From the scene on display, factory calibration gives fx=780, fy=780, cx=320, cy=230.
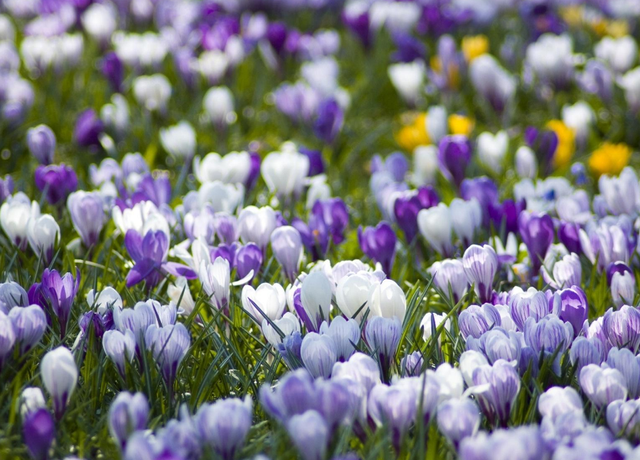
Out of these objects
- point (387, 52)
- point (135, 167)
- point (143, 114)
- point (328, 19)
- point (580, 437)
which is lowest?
point (580, 437)

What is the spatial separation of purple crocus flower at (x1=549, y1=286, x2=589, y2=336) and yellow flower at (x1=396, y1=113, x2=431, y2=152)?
82.0 inches

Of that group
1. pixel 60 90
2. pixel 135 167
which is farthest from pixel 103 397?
pixel 60 90

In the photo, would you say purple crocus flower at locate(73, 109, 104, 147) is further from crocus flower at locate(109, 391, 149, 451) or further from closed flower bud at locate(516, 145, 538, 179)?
crocus flower at locate(109, 391, 149, 451)

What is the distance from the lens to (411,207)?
2629mm

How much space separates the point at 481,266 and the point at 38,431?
121cm

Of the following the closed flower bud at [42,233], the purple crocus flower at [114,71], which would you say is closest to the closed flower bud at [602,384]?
the closed flower bud at [42,233]

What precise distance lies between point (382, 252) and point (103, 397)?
0.99 meters

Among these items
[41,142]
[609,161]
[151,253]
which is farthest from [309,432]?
[609,161]

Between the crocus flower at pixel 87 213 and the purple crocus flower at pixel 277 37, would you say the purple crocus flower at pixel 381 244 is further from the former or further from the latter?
the purple crocus flower at pixel 277 37

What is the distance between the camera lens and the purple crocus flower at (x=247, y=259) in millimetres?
2223

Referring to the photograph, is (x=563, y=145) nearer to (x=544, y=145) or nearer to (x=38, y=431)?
(x=544, y=145)

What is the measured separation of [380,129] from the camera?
421 cm

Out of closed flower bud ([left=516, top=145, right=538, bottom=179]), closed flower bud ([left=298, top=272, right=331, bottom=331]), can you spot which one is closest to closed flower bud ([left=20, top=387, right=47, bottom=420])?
closed flower bud ([left=298, top=272, right=331, bottom=331])

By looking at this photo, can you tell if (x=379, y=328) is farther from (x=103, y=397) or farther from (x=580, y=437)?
(x=103, y=397)
